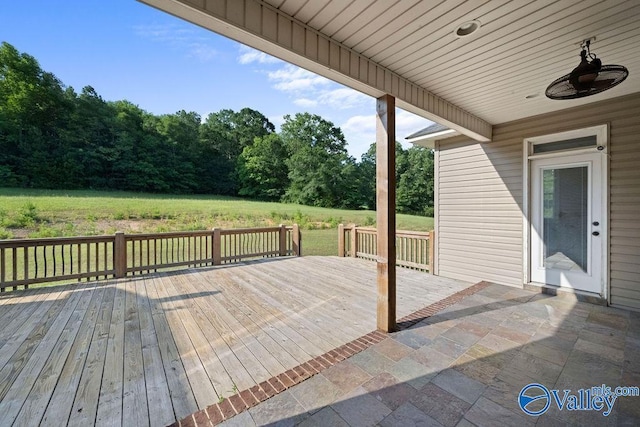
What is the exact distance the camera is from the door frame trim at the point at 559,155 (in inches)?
130

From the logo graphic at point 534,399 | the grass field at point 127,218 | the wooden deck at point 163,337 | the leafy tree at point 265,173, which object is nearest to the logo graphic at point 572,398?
the logo graphic at point 534,399

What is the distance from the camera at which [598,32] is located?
1.94 metres

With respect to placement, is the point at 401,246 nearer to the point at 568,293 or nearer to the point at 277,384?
the point at 568,293

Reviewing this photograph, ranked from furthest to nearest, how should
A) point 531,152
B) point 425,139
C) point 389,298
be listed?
point 425,139 → point 531,152 → point 389,298

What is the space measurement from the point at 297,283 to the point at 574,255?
426 cm

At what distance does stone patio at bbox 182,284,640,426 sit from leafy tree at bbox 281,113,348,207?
1885 centimetres

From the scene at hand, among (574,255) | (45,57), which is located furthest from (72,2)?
(574,255)

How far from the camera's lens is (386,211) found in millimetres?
2631

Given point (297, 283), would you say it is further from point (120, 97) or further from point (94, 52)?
point (120, 97)

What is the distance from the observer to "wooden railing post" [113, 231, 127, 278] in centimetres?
476

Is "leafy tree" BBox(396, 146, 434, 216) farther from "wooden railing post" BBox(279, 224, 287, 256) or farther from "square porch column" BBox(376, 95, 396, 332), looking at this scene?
"square porch column" BBox(376, 95, 396, 332)

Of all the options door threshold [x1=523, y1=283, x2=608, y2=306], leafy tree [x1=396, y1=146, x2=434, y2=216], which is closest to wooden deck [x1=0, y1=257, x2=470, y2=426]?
door threshold [x1=523, y1=283, x2=608, y2=306]

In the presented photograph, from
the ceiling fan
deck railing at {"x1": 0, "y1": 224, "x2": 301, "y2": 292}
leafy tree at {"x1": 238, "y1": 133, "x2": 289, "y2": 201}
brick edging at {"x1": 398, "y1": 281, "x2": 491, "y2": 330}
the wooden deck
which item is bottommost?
the wooden deck

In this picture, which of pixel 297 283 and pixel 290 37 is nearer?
pixel 290 37
